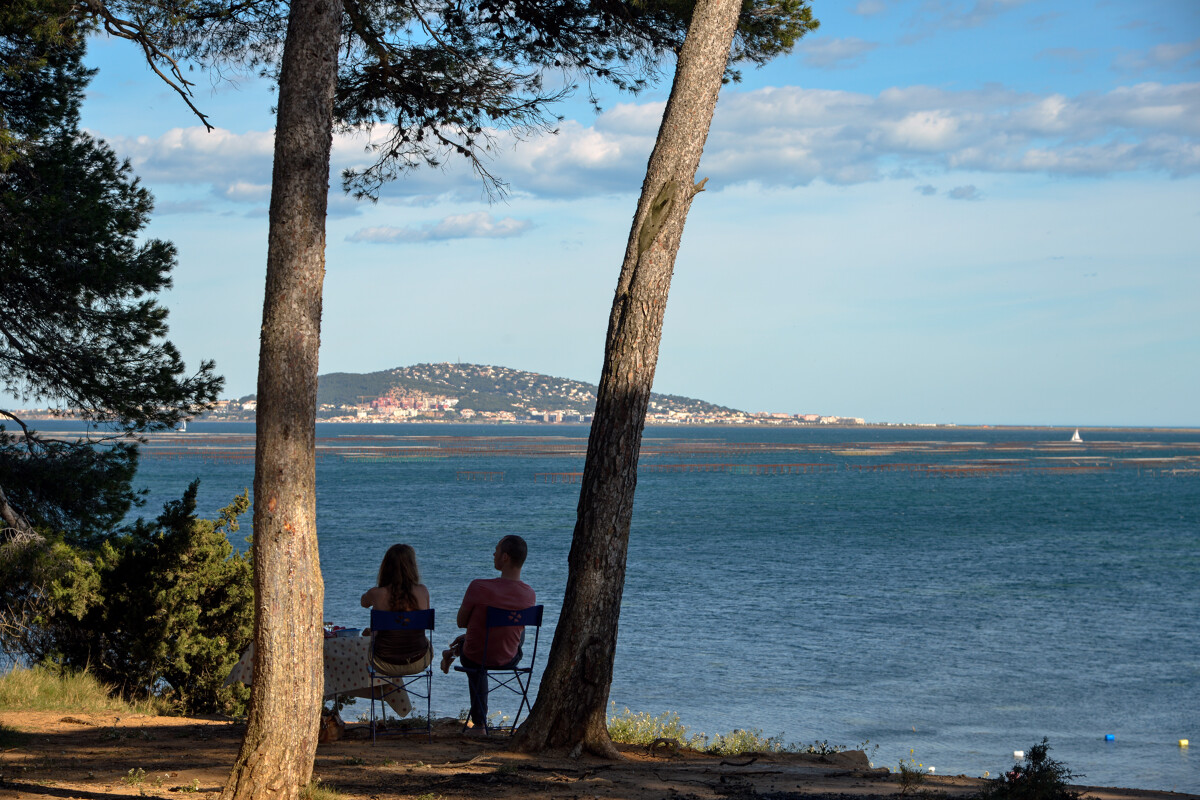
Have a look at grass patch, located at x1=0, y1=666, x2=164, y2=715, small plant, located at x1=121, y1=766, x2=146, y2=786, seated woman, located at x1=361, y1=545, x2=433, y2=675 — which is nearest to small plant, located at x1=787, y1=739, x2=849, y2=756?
seated woman, located at x1=361, y1=545, x2=433, y2=675

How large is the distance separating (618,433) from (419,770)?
1.78m

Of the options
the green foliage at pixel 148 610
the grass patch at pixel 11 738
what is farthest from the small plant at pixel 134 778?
the green foliage at pixel 148 610

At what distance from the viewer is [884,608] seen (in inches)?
853

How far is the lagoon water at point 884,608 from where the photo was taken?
12227mm

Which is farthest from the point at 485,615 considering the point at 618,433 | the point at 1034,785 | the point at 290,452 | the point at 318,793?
the point at 1034,785

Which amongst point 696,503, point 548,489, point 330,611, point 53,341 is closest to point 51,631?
point 53,341

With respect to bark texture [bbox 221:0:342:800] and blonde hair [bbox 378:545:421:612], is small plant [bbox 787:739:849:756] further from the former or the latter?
bark texture [bbox 221:0:342:800]

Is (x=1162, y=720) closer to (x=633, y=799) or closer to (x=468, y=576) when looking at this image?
(x=633, y=799)

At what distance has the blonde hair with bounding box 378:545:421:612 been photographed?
534 centimetres

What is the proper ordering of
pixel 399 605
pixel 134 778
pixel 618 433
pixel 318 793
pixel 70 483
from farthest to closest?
pixel 70 483, pixel 399 605, pixel 618 433, pixel 134 778, pixel 318 793

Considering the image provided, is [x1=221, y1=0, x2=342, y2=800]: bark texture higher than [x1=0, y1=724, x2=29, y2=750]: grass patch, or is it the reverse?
[x1=221, y1=0, x2=342, y2=800]: bark texture

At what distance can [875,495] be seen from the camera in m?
60.6

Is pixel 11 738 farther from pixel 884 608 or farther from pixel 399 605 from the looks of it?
pixel 884 608

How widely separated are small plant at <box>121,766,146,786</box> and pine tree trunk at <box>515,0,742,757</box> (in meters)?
1.63
